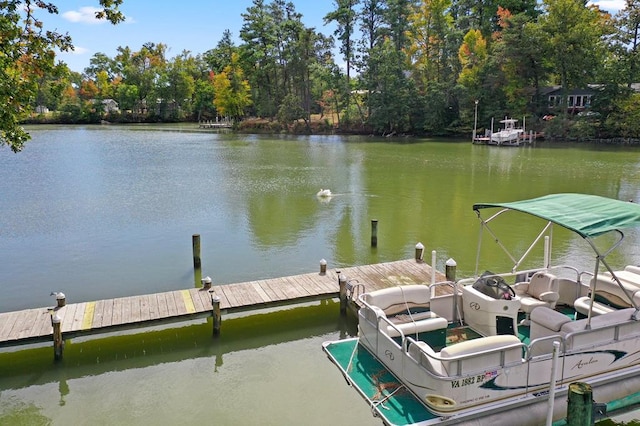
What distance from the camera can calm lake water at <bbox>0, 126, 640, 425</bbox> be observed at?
26.0 ft

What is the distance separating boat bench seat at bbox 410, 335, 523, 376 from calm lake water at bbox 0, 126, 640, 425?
6.47ft

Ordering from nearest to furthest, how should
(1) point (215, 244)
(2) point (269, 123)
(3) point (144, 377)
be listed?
1. (3) point (144, 377)
2. (1) point (215, 244)
3. (2) point (269, 123)

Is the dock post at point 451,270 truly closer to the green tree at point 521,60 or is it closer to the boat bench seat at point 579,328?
the boat bench seat at point 579,328

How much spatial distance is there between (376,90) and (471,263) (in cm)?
4661

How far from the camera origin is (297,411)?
24.6ft

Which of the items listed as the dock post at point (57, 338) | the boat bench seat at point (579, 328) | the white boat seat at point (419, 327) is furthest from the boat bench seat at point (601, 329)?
the dock post at point (57, 338)

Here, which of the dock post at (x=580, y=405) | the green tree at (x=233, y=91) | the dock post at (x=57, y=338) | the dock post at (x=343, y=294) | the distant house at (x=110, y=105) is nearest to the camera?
the dock post at (x=580, y=405)

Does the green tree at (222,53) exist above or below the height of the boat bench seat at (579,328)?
above

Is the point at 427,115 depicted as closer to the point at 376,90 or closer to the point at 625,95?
the point at 376,90

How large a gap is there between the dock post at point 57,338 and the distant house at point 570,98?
171 ft

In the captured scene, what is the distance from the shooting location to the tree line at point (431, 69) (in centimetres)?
4669

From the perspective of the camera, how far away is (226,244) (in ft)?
52.2

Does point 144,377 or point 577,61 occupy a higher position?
point 577,61

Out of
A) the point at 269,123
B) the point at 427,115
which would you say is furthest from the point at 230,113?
the point at 427,115
